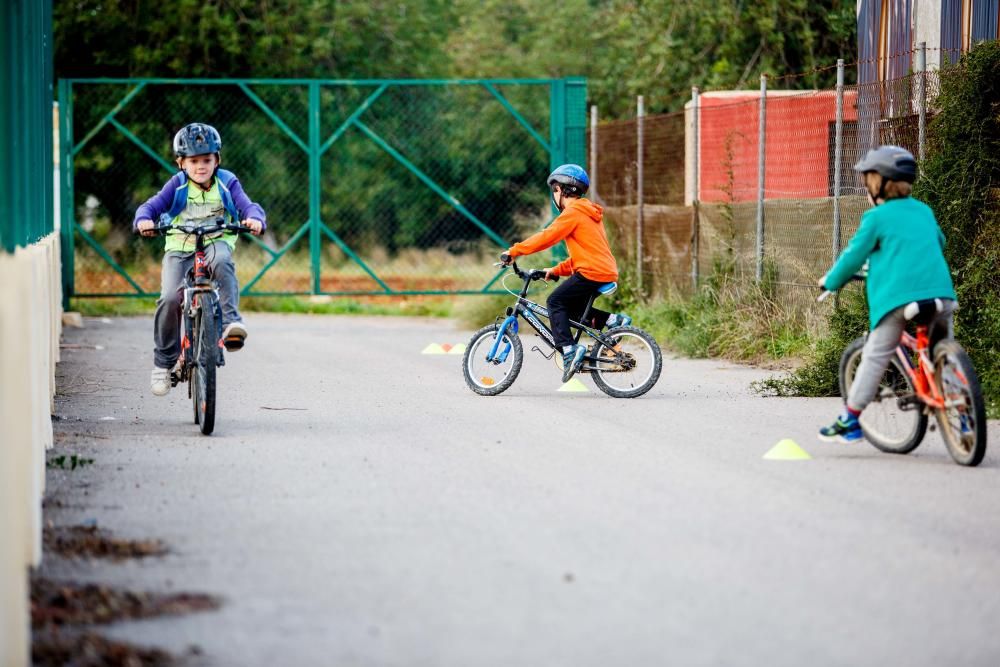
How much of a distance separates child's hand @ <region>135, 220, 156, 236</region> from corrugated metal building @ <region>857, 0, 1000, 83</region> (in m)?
7.72

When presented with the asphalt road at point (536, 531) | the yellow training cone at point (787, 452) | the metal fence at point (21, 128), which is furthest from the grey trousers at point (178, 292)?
the yellow training cone at point (787, 452)

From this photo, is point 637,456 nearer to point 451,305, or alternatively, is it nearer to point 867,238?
point 867,238

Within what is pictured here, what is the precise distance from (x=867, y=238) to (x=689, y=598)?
11.9 feet

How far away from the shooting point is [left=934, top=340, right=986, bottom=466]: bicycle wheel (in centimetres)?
816

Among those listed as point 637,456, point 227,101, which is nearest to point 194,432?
point 637,456

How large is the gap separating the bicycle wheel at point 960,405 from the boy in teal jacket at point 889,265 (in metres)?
0.23

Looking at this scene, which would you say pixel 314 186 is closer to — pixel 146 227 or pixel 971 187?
pixel 146 227

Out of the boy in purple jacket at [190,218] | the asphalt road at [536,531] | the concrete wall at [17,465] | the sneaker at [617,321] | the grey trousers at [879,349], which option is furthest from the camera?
the sneaker at [617,321]

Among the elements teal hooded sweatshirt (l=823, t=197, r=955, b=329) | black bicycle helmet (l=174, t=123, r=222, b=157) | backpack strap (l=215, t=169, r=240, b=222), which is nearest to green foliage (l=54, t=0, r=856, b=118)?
backpack strap (l=215, t=169, r=240, b=222)

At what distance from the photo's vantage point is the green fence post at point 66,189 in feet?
66.5

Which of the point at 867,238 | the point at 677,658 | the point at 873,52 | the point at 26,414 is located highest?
the point at 873,52

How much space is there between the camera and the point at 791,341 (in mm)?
14359

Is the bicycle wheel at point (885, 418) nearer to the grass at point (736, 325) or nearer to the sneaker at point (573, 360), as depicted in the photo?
the sneaker at point (573, 360)

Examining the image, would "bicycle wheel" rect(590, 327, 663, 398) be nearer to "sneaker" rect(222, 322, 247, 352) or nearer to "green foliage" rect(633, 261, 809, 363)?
"green foliage" rect(633, 261, 809, 363)
